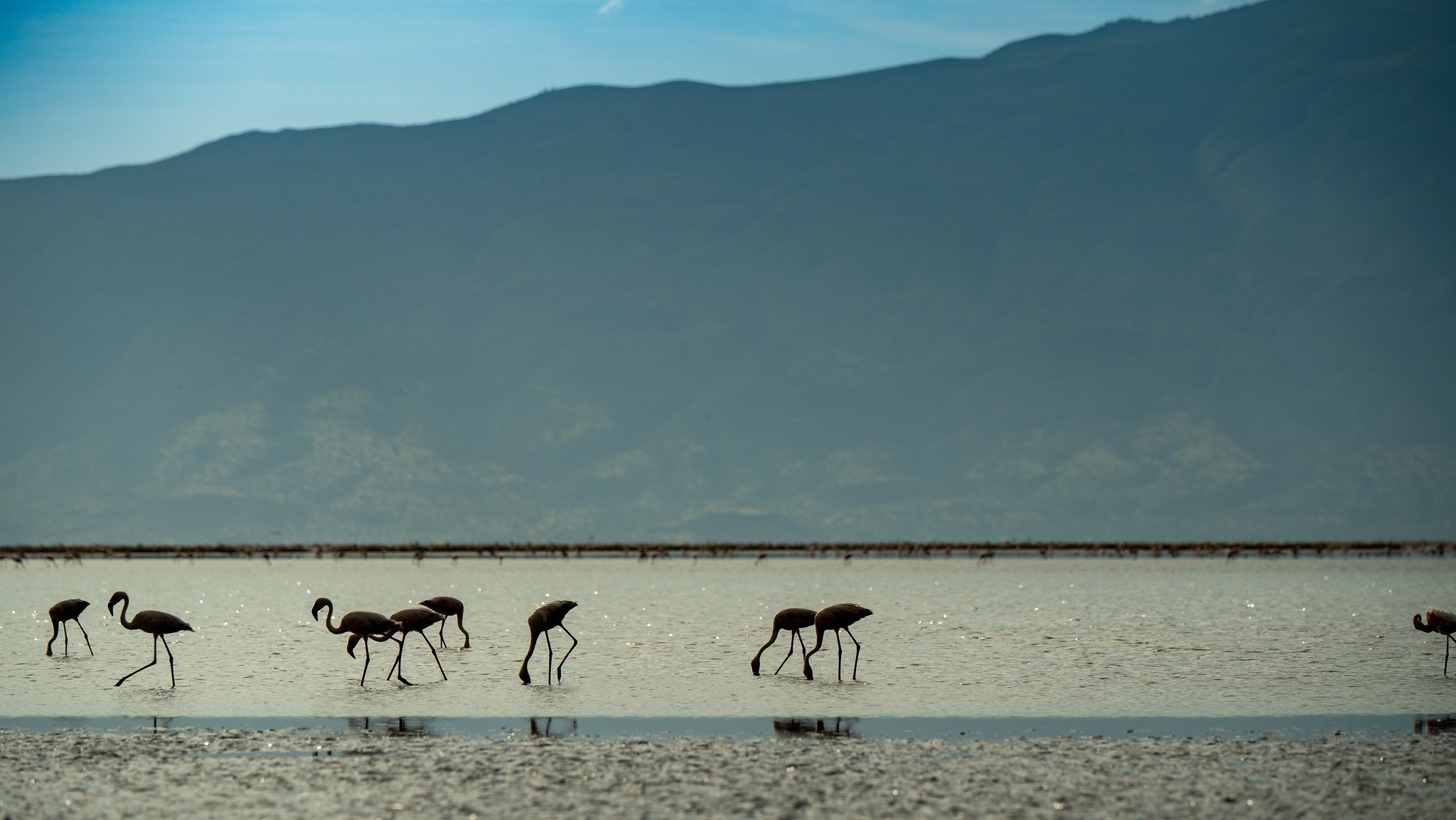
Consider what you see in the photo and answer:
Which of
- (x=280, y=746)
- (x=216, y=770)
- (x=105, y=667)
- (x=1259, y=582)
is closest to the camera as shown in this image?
(x=216, y=770)

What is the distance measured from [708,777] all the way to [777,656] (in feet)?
36.0

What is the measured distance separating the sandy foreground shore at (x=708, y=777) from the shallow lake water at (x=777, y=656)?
227 cm

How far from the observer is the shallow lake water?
19719 millimetres

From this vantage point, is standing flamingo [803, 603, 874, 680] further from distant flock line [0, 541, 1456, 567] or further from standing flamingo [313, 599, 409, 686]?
distant flock line [0, 541, 1456, 567]

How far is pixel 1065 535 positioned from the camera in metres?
193

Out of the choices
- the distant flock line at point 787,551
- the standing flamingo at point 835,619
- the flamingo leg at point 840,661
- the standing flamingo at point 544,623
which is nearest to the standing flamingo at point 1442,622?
the standing flamingo at point 835,619

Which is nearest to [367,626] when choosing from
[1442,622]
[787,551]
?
[1442,622]

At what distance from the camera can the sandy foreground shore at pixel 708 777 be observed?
1318 centimetres

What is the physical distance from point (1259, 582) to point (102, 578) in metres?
53.2

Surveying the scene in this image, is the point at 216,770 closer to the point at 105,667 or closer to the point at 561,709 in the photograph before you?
the point at 561,709

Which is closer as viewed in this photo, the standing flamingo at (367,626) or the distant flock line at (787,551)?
the standing flamingo at (367,626)

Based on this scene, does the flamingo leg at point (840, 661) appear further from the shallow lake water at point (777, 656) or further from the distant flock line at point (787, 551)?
the distant flock line at point (787, 551)

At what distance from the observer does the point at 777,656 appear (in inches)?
1003

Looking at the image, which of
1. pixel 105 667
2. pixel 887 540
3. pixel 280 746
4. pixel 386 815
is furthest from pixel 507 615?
pixel 887 540
